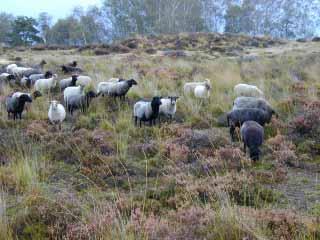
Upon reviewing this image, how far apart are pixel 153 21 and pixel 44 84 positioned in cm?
5857

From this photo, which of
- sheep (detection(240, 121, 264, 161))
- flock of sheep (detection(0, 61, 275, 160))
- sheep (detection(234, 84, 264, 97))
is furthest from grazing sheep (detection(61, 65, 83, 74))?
sheep (detection(240, 121, 264, 161))

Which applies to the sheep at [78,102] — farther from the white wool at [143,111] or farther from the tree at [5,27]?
the tree at [5,27]

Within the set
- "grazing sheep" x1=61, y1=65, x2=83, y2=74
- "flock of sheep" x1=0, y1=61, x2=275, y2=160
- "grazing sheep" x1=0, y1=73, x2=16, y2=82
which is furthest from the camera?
"grazing sheep" x1=61, y1=65, x2=83, y2=74

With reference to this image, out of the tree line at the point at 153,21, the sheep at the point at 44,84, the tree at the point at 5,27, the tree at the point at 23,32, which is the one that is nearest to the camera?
the sheep at the point at 44,84

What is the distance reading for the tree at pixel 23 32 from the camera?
2559 inches

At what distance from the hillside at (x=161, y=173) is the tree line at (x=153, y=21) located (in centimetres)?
5543

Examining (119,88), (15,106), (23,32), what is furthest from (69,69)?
(23,32)

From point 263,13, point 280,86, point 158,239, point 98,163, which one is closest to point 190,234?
point 158,239

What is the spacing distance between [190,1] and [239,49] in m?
40.3

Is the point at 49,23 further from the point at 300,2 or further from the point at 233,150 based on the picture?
the point at 233,150

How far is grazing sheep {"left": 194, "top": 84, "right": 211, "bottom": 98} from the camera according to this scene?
592 inches

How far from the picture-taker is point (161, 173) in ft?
26.7

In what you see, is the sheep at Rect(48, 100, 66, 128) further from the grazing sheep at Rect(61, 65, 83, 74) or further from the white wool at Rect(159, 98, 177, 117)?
the grazing sheep at Rect(61, 65, 83, 74)

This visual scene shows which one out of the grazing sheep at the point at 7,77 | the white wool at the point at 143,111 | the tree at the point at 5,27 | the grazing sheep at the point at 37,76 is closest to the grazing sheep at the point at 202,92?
the white wool at the point at 143,111
